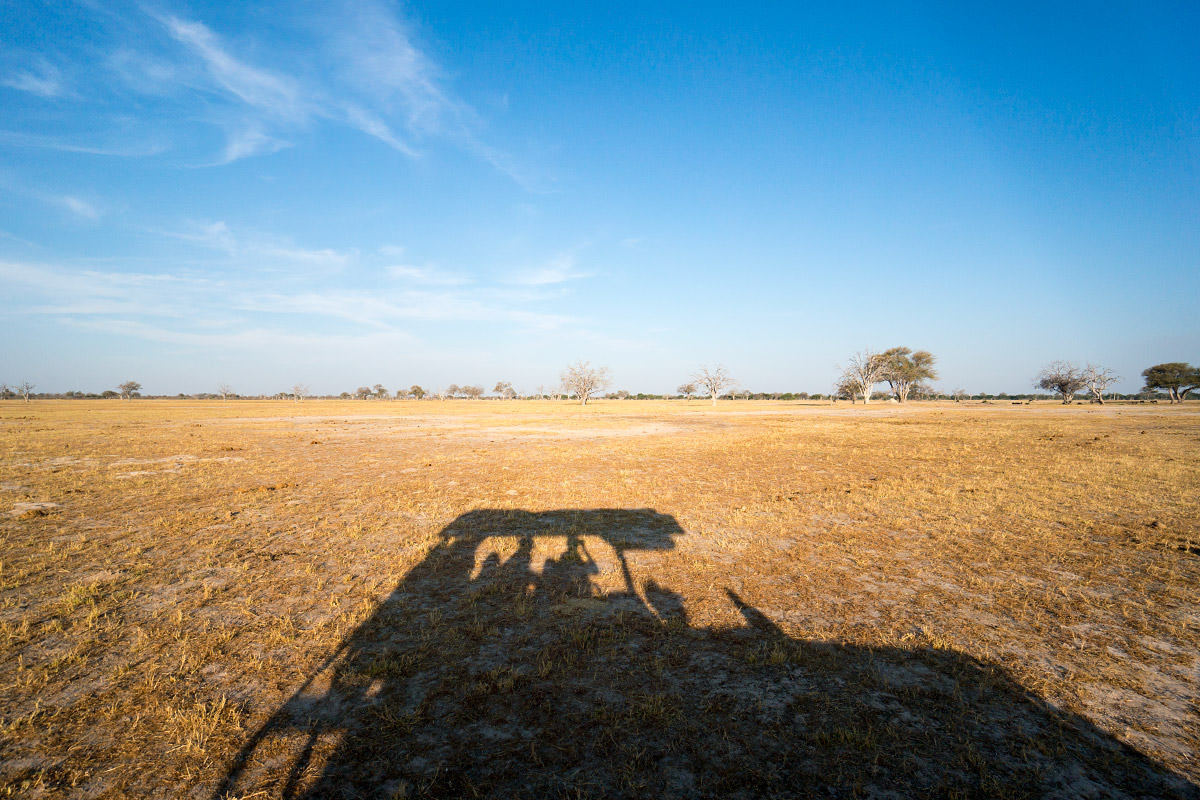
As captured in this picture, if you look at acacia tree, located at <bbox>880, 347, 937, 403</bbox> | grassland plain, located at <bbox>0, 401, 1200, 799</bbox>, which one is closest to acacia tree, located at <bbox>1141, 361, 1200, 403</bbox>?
acacia tree, located at <bbox>880, 347, 937, 403</bbox>

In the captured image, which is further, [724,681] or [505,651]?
[505,651]

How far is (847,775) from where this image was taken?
345 cm

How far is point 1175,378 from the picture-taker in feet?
319

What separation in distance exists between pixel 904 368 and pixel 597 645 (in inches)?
5046

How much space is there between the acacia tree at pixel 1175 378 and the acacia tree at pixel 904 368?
39.8m

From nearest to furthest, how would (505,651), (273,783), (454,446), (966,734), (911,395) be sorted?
(273,783) → (966,734) → (505,651) → (454,446) → (911,395)

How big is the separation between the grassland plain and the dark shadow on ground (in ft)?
0.09

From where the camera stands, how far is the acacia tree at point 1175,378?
95625mm

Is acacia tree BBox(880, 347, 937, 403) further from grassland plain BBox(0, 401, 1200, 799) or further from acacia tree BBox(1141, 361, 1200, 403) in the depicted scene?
grassland plain BBox(0, 401, 1200, 799)

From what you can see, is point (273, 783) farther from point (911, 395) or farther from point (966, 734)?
Result: point (911, 395)

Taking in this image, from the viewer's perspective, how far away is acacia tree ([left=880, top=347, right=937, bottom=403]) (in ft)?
362

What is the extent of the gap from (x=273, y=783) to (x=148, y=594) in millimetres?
5111

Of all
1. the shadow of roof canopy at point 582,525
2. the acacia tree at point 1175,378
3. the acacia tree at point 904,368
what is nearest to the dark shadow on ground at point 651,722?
the shadow of roof canopy at point 582,525

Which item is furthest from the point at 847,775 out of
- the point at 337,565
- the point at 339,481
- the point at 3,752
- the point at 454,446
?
the point at 454,446
